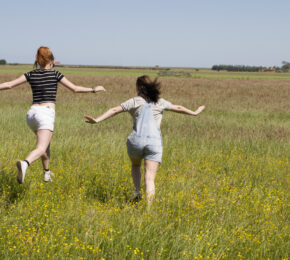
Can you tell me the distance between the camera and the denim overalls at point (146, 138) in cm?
423

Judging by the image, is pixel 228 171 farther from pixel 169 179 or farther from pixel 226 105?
pixel 226 105

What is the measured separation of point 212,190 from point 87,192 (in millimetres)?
1764

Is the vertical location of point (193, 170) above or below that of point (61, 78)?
below

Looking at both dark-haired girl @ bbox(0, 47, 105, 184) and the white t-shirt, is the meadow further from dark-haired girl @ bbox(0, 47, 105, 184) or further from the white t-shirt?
the white t-shirt

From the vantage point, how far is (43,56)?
15.5 feet

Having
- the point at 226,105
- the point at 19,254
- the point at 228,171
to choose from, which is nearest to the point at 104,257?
the point at 19,254

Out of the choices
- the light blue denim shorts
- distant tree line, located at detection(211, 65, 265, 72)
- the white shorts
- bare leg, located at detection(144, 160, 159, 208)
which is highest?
distant tree line, located at detection(211, 65, 265, 72)

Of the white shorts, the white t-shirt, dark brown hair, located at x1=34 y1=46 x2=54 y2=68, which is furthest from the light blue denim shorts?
dark brown hair, located at x1=34 y1=46 x2=54 y2=68

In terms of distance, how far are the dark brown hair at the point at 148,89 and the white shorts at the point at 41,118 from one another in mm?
1234

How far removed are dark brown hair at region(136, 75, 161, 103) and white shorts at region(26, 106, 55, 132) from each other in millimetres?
1234

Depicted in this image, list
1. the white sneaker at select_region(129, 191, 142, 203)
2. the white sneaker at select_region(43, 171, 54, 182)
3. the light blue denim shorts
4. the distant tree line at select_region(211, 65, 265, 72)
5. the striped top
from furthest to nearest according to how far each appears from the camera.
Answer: the distant tree line at select_region(211, 65, 265, 72), the white sneaker at select_region(43, 171, 54, 182), the striped top, the white sneaker at select_region(129, 191, 142, 203), the light blue denim shorts

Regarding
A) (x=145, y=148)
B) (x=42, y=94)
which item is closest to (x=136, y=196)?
(x=145, y=148)

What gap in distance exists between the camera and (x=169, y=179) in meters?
5.45

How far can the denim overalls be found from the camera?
4230 millimetres
